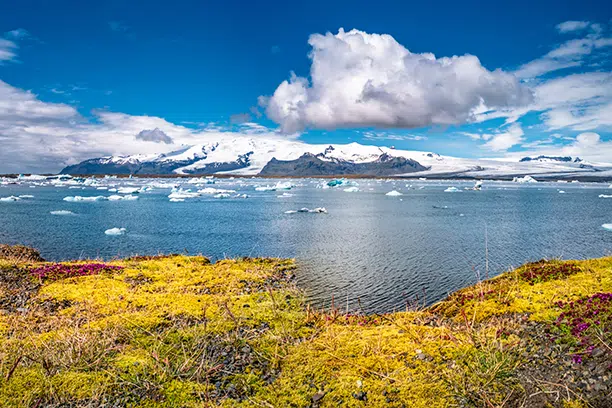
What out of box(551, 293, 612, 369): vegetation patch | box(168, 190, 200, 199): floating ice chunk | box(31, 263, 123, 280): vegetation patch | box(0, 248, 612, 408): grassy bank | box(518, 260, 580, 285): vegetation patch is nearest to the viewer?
box(0, 248, 612, 408): grassy bank

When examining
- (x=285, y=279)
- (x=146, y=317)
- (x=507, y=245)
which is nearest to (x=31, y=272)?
(x=146, y=317)

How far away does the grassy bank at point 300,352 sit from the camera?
7.00m

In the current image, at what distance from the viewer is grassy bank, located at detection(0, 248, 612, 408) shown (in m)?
7.00

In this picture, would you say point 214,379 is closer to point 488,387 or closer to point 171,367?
point 171,367

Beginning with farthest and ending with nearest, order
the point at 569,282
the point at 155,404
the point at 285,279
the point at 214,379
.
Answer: the point at 285,279 → the point at 569,282 → the point at 214,379 → the point at 155,404

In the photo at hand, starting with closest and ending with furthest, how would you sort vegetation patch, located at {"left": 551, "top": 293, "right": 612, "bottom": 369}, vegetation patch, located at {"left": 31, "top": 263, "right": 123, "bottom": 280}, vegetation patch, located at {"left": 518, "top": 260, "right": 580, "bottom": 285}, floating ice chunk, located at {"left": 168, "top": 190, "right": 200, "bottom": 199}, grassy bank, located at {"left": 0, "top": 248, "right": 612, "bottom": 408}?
grassy bank, located at {"left": 0, "top": 248, "right": 612, "bottom": 408}, vegetation patch, located at {"left": 551, "top": 293, "right": 612, "bottom": 369}, vegetation patch, located at {"left": 518, "top": 260, "right": 580, "bottom": 285}, vegetation patch, located at {"left": 31, "top": 263, "right": 123, "bottom": 280}, floating ice chunk, located at {"left": 168, "top": 190, "right": 200, "bottom": 199}

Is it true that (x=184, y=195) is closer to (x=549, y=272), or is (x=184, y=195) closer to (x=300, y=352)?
(x=549, y=272)

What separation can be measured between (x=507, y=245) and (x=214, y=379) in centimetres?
3023

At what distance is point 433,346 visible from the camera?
876 centimetres

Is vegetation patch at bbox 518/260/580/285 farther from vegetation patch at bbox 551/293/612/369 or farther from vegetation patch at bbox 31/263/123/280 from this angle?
vegetation patch at bbox 31/263/123/280

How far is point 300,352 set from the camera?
29.0ft

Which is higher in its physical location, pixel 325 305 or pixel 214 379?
pixel 214 379

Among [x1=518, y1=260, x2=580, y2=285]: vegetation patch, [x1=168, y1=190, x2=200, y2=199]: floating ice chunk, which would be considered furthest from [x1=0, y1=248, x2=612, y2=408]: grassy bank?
[x1=168, y1=190, x2=200, y2=199]: floating ice chunk

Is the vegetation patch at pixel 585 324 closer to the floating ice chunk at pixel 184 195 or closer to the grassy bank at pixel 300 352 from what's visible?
the grassy bank at pixel 300 352
